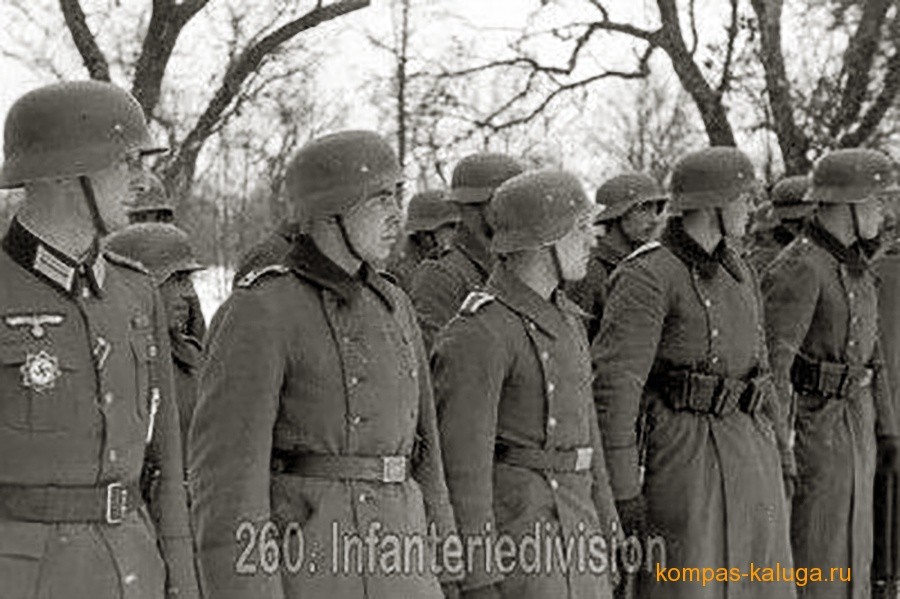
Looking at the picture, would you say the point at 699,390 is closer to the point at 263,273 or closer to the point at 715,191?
the point at 715,191

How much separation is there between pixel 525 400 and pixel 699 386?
4.63 feet

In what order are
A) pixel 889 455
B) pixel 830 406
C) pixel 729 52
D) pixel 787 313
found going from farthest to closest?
pixel 729 52 → pixel 889 455 → pixel 830 406 → pixel 787 313

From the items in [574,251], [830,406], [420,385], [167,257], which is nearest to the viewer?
[420,385]

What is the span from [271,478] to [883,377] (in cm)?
444

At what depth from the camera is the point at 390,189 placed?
16.5ft

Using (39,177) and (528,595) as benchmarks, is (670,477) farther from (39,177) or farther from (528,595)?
(39,177)

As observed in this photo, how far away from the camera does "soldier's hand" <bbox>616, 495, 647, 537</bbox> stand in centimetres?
667

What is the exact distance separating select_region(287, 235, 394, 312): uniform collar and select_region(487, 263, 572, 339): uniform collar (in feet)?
2.98

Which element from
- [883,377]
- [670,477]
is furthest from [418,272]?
[883,377]

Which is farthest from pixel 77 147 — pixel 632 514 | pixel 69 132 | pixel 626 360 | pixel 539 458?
pixel 632 514

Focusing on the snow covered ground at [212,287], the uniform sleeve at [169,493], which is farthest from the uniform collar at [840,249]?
the snow covered ground at [212,287]

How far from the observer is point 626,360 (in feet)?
22.1

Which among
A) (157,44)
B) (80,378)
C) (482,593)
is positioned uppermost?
(157,44)

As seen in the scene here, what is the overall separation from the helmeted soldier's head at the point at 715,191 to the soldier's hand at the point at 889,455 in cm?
184
